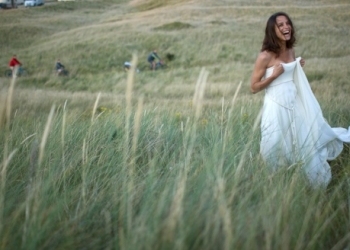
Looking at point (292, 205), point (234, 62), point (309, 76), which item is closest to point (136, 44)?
point (234, 62)

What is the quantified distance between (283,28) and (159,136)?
1.61 meters

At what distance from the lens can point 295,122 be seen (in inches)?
→ 149

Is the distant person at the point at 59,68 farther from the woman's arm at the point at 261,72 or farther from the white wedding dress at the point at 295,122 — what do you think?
the white wedding dress at the point at 295,122

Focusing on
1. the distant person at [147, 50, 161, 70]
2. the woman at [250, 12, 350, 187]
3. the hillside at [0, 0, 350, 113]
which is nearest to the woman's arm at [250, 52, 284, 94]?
the woman at [250, 12, 350, 187]

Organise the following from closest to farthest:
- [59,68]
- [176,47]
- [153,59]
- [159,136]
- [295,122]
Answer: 1. [159,136]
2. [295,122]
3. [59,68]
4. [153,59]
5. [176,47]

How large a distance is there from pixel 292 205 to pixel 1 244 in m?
1.40

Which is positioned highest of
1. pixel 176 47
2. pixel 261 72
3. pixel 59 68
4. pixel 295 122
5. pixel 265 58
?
pixel 265 58

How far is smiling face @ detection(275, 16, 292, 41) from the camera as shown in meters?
3.91

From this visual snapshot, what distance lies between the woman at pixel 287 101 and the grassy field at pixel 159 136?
20 centimetres

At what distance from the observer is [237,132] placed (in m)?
3.91

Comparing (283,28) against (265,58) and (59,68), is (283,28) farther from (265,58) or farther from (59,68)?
(59,68)

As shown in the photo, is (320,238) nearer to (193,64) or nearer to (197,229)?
(197,229)

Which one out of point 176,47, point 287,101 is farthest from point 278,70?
point 176,47

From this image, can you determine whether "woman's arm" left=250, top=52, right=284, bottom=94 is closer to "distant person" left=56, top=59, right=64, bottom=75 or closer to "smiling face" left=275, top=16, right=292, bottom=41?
"smiling face" left=275, top=16, right=292, bottom=41
